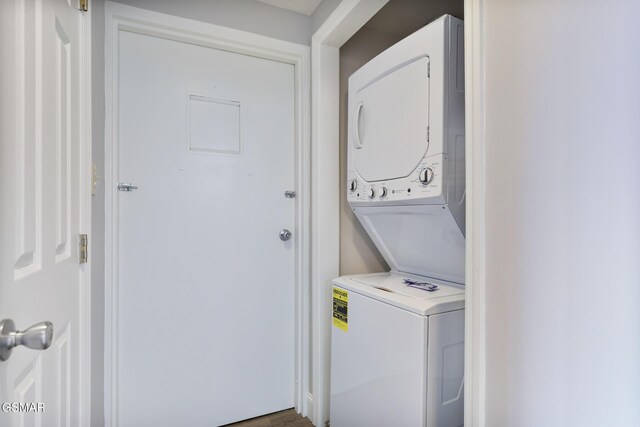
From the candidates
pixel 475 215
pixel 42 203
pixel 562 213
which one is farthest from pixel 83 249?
pixel 562 213

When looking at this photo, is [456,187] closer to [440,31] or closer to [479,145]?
[479,145]

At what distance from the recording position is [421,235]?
1.37 metres

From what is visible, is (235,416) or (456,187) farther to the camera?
(235,416)

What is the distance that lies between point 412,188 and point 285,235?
932mm

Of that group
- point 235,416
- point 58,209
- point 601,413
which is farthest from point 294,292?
point 601,413

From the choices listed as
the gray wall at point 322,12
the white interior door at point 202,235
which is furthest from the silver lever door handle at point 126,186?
the gray wall at point 322,12

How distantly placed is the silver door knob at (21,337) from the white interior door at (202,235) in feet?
3.49

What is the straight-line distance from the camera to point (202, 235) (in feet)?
5.66

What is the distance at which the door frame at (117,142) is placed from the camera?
1.50 meters

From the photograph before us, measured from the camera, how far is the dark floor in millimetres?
1795

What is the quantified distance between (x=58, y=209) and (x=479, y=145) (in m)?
1.13

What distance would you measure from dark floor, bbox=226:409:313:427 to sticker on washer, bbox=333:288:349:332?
70 centimetres

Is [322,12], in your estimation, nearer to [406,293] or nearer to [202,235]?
[202,235]

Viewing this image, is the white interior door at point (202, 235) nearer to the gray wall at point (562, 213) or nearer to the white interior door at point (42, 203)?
the white interior door at point (42, 203)
